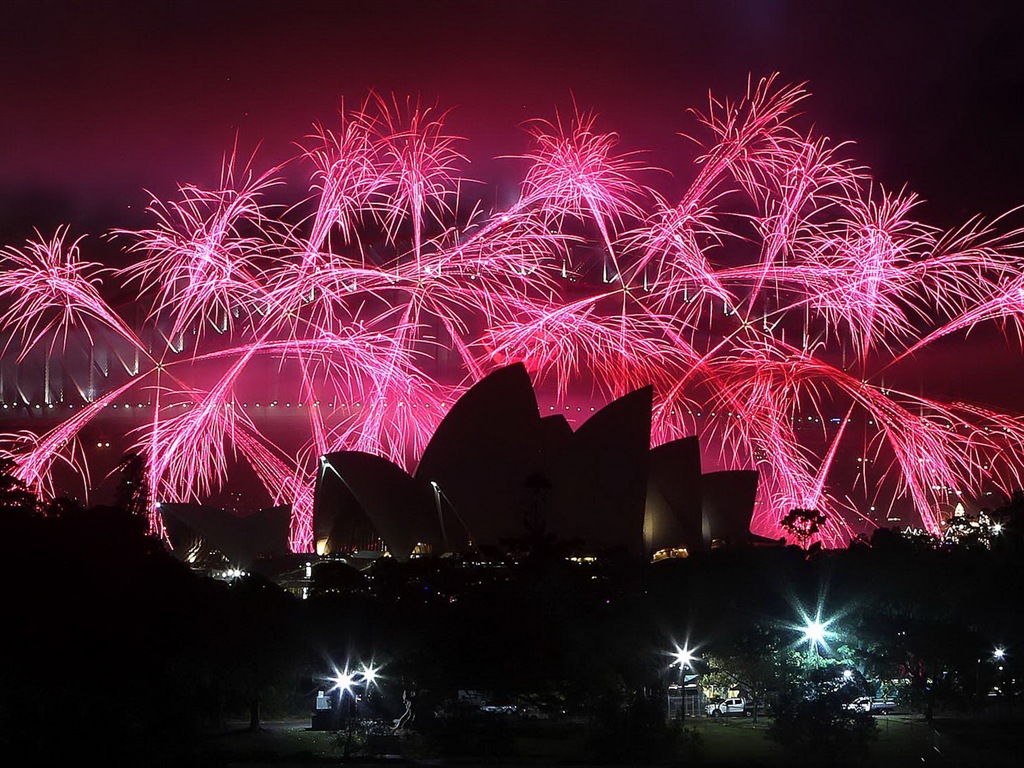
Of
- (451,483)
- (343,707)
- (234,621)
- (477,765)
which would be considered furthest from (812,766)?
(451,483)

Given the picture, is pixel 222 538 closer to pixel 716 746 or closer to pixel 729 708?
pixel 729 708

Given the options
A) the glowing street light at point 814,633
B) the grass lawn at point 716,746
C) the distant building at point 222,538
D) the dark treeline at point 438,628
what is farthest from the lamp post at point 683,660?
the distant building at point 222,538

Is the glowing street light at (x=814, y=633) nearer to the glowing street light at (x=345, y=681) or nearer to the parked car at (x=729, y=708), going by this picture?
the parked car at (x=729, y=708)

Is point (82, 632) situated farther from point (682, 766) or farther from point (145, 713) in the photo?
point (682, 766)

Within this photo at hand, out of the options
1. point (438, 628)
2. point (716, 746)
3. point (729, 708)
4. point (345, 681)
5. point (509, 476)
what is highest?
point (509, 476)

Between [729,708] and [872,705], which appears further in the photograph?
[729,708]

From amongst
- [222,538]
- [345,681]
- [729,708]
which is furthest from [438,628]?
[222,538]
